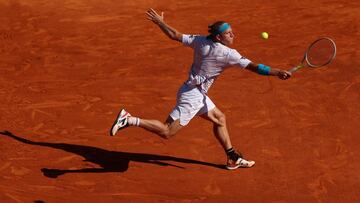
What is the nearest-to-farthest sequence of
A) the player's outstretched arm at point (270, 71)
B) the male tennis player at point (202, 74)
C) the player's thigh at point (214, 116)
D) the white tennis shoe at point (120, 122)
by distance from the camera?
the player's outstretched arm at point (270, 71)
the male tennis player at point (202, 74)
the white tennis shoe at point (120, 122)
the player's thigh at point (214, 116)

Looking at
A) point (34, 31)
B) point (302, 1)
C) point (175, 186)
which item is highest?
point (302, 1)

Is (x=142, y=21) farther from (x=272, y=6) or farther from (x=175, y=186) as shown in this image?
(x=175, y=186)

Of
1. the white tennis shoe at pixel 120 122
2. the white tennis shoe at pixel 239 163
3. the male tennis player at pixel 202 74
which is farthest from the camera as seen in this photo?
the white tennis shoe at pixel 239 163

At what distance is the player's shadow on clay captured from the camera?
25.2 ft

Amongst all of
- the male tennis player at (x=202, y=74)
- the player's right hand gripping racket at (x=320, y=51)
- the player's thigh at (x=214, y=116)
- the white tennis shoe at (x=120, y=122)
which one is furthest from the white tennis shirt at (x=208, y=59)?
the player's right hand gripping racket at (x=320, y=51)

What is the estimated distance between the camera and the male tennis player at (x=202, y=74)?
22.5 feet

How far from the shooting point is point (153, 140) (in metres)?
8.52

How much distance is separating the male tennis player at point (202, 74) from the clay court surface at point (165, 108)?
691 mm

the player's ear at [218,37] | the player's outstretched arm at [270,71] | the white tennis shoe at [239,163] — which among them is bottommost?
the white tennis shoe at [239,163]

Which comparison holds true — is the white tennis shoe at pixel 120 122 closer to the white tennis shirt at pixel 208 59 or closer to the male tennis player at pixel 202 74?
the male tennis player at pixel 202 74

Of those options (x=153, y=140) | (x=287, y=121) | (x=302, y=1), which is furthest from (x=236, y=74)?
(x=302, y=1)

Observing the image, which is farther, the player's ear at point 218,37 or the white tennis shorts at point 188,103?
the white tennis shorts at point 188,103

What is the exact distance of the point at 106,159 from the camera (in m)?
8.00

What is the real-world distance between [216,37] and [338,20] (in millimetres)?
6990
